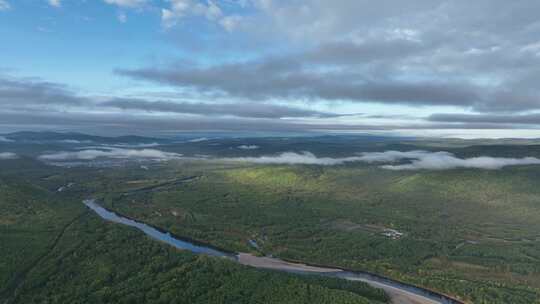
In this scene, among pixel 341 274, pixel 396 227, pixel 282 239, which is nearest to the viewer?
pixel 341 274

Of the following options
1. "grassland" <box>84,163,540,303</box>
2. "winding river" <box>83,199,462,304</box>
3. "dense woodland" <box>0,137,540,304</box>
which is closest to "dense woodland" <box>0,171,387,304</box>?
"dense woodland" <box>0,137,540,304</box>

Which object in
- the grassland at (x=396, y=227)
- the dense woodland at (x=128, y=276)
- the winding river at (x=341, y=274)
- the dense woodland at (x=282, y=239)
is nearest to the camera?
the dense woodland at (x=128, y=276)

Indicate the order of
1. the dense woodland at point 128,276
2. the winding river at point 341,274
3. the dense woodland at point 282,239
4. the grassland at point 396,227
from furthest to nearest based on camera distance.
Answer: the grassland at point 396,227
the winding river at point 341,274
the dense woodland at point 282,239
the dense woodland at point 128,276

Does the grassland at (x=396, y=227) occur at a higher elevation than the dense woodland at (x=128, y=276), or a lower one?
lower

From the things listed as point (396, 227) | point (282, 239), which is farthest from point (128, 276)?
point (396, 227)

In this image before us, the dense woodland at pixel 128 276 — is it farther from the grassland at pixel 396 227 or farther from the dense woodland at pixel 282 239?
the grassland at pixel 396 227

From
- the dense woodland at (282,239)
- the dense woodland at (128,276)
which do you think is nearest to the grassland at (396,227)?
the dense woodland at (282,239)

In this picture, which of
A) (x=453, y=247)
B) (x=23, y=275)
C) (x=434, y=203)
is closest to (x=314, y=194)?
(x=434, y=203)

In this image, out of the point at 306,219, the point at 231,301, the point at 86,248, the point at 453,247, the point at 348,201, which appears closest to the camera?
the point at 231,301

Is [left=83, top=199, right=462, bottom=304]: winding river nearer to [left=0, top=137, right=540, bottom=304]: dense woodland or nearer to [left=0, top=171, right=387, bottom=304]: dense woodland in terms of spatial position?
[left=0, top=137, right=540, bottom=304]: dense woodland

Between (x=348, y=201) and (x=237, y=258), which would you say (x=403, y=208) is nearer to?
(x=348, y=201)

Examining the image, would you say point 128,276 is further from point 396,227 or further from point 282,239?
point 396,227
